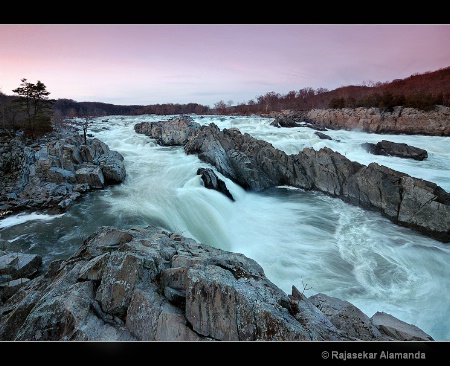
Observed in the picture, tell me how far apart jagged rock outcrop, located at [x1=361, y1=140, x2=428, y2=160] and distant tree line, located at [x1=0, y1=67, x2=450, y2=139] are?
383 centimetres

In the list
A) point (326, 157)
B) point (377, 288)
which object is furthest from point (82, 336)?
point (326, 157)

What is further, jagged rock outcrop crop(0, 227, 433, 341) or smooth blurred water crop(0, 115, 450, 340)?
smooth blurred water crop(0, 115, 450, 340)

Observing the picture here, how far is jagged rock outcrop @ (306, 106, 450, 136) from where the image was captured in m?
21.5

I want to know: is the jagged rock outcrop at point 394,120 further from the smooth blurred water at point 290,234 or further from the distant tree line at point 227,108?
the smooth blurred water at point 290,234

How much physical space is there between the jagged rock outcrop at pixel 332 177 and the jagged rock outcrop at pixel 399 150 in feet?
19.7

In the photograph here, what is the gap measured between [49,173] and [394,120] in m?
28.6

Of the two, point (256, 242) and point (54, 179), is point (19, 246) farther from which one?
point (256, 242)

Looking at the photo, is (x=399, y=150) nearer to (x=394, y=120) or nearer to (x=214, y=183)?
(x=394, y=120)

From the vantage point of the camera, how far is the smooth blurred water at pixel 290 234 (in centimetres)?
557

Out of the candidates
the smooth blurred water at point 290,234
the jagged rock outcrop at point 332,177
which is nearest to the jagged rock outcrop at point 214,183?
the smooth blurred water at point 290,234

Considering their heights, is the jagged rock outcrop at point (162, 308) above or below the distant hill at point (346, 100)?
below

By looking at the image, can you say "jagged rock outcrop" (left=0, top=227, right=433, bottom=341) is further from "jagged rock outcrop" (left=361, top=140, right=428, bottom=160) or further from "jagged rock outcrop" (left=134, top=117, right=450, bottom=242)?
"jagged rock outcrop" (left=361, top=140, right=428, bottom=160)

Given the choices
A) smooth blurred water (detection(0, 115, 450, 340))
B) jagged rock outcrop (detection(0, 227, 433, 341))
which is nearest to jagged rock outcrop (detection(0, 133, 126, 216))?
smooth blurred water (detection(0, 115, 450, 340))

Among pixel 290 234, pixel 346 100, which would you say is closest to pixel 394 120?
pixel 346 100
